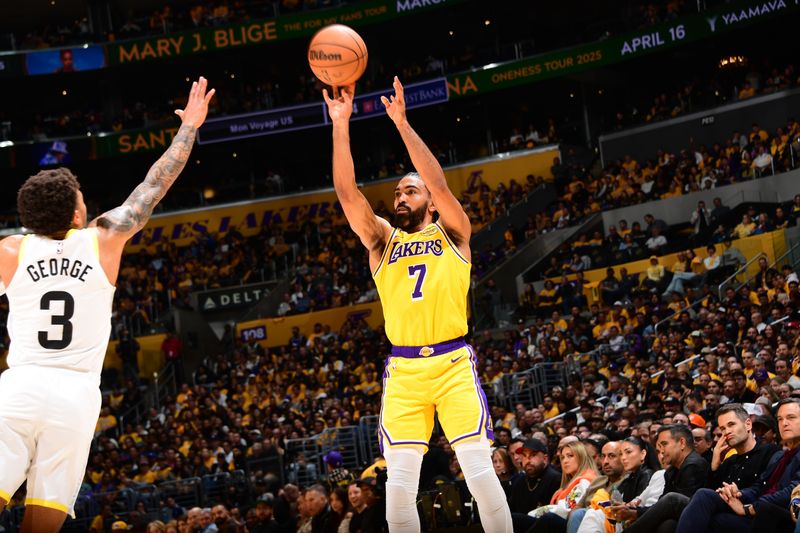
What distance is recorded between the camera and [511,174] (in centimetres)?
3203

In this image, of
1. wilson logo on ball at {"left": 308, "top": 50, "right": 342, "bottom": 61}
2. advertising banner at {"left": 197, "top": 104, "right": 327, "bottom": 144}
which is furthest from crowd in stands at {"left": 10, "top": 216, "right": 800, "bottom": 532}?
advertising banner at {"left": 197, "top": 104, "right": 327, "bottom": 144}

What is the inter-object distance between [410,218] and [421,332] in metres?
0.83

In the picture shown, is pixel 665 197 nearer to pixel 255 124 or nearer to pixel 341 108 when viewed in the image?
pixel 255 124

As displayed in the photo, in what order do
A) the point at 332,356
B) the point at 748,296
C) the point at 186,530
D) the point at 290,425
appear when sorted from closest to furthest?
the point at 186,530, the point at 748,296, the point at 290,425, the point at 332,356

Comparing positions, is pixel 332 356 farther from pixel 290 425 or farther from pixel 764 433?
pixel 764 433

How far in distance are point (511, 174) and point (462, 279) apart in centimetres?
2583

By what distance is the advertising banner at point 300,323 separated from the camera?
28.0 metres

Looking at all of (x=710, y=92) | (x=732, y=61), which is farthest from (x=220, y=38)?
(x=732, y=61)

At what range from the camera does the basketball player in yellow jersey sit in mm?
6113

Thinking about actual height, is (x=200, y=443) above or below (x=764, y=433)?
below

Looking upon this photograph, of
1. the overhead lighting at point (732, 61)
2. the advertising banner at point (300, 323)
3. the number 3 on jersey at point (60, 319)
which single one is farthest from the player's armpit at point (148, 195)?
the overhead lighting at point (732, 61)

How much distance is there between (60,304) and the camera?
15.4ft

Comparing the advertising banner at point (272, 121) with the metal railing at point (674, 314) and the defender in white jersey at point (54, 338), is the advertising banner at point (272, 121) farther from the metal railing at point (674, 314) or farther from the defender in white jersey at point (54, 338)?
the defender in white jersey at point (54, 338)

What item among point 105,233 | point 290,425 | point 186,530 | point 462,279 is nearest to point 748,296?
point 290,425
